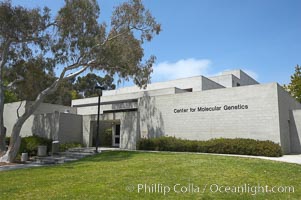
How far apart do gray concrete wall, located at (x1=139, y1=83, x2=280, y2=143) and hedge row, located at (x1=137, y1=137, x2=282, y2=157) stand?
1.10 meters

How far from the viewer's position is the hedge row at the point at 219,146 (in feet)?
49.5

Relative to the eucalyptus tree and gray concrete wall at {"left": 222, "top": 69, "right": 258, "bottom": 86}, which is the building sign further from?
gray concrete wall at {"left": 222, "top": 69, "right": 258, "bottom": 86}

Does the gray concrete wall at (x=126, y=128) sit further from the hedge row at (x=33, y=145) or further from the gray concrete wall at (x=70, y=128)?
the hedge row at (x=33, y=145)

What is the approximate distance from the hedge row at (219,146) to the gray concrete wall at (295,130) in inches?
200

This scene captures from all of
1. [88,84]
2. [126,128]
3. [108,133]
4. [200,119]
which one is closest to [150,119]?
[126,128]

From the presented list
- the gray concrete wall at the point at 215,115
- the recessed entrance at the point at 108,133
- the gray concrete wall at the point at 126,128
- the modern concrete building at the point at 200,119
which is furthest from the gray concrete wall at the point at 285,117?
the recessed entrance at the point at 108,133

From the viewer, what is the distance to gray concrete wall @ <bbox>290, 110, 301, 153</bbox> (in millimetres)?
19156

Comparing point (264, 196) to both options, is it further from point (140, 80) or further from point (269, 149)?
point (140, 80)

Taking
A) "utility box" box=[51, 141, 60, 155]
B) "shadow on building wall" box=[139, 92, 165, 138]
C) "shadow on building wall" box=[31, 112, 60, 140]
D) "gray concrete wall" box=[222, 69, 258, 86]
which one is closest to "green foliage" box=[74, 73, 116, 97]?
"gray concrete wall" box=[222, 69, 258, 86]

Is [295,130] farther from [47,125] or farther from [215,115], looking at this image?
[47,125]

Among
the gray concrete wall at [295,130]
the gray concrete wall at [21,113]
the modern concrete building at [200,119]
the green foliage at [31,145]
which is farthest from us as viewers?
the gray concrete wall at [21,113]

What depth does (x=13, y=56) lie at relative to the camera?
19641mm

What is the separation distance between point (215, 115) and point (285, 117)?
4804 mm

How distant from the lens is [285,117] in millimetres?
18266
